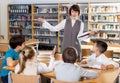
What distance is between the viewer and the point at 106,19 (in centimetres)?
847

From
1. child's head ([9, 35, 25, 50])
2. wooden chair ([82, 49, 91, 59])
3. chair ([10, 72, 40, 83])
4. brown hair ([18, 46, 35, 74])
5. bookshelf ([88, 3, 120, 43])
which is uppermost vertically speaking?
bookshelf ([88, 3, 120, 43])

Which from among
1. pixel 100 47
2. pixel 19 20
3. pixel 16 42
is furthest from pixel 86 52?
pixel 19 20

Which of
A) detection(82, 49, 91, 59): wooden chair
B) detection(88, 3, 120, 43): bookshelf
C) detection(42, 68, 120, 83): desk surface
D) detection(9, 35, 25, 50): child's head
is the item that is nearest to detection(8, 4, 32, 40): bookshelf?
detection(88, 3, 120, 43): bookshelf

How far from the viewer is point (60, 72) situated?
99.2 inches

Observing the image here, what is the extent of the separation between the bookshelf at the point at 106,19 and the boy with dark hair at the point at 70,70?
20.0ft

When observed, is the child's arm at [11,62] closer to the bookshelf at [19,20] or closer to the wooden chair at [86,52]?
the wooden chair at [86,52]

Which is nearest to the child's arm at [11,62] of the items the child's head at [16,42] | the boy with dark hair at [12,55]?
the boy with dark hair at [12,55]

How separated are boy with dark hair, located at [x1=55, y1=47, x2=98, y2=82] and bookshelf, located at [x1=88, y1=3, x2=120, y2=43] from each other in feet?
20.0

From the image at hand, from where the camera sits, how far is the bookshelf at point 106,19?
834 cm

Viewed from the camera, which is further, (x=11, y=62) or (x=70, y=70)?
(x=11, y=62)

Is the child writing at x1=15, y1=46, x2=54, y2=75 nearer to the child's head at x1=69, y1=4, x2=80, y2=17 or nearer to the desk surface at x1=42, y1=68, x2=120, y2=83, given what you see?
the desk surface at x1=42, y1=68, x2=120, y2=83

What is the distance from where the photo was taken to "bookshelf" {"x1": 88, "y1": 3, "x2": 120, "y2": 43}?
8344 millimetres

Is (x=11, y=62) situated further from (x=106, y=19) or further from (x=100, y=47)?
(x=106, y=19)

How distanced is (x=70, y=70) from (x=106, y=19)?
6.29 m
